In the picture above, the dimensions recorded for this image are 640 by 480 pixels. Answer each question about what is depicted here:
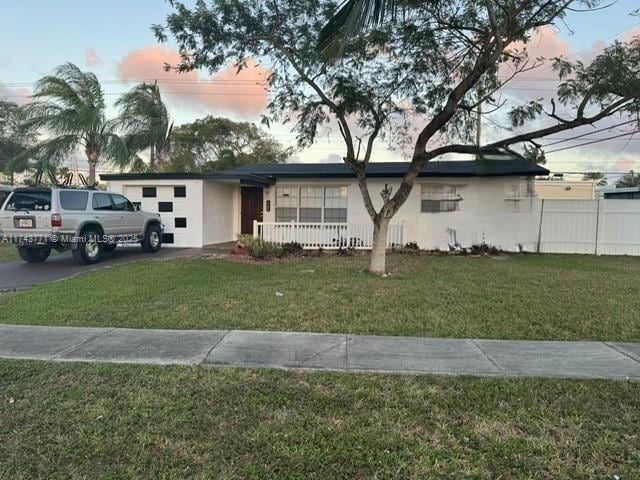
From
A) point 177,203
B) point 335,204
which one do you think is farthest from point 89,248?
point 335,204

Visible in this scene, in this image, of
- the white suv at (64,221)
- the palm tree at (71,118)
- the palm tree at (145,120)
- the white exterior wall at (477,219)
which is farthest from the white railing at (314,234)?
the palm tree at (145,120)

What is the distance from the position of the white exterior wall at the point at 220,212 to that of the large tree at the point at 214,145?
49.7 feet

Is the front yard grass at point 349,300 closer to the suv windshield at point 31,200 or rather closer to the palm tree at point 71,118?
the suv windshield at point 31,200

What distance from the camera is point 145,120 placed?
2081 centimetres

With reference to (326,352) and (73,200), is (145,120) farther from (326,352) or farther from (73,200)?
(326,352)

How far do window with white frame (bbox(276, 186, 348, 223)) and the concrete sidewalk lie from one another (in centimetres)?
1084

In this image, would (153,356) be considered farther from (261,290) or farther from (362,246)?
(362,246)

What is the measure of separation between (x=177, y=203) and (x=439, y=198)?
30.1ft

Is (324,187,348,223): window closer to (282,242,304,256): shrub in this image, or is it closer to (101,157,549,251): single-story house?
(101,157,549,251): single-story house

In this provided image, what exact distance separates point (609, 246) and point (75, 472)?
639 inches

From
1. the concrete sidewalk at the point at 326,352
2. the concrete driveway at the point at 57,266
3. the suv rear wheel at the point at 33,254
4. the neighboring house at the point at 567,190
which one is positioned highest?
the neighboring house at the point at 567,190

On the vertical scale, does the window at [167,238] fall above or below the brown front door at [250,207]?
below

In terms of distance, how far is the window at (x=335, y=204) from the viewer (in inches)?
628

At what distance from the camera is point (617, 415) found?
3.46 m
